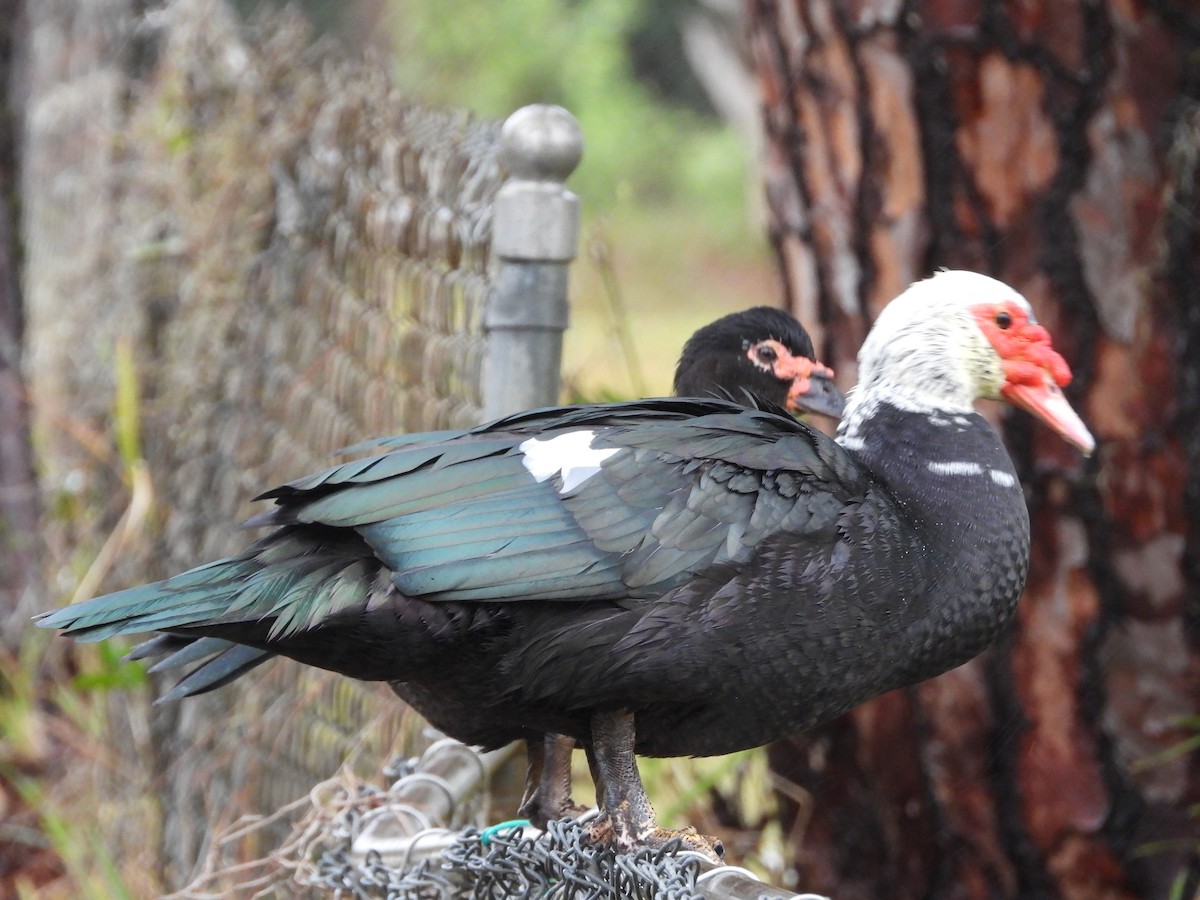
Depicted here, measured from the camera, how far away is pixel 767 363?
2.75 m

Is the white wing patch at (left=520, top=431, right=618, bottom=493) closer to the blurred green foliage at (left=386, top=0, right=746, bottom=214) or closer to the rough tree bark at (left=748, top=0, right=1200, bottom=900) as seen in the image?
the rough tree bark at (left=748, top=0, right=1200, bottom=900)

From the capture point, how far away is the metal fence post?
2.42 metres

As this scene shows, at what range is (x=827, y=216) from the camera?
3.26 m

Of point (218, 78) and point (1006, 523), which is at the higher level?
point (218, 78)

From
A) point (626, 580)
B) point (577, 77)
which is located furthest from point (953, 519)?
point (577, 77)

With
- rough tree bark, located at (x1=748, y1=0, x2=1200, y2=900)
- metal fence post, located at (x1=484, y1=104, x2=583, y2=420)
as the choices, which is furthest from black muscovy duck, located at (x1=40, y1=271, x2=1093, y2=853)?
rough tree bark, located at (x1=748, y1=0, x2=1200, y2=900)

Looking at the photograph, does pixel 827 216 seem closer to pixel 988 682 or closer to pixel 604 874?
pixel 988 682

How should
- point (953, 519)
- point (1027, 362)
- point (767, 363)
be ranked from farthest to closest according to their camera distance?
1. point (767, 363)
2. point (1027, 362)
3. point (953, 519)

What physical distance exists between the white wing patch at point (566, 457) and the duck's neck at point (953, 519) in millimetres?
420

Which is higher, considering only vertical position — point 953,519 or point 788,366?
point 788,366

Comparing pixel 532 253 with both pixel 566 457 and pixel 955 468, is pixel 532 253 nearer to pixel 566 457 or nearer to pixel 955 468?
pixel 566 457

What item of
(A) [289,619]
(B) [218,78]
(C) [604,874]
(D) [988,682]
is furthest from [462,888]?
(B) [218,78]

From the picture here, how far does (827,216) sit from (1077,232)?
1.68 feet

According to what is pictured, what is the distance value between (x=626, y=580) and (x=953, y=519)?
47cm
